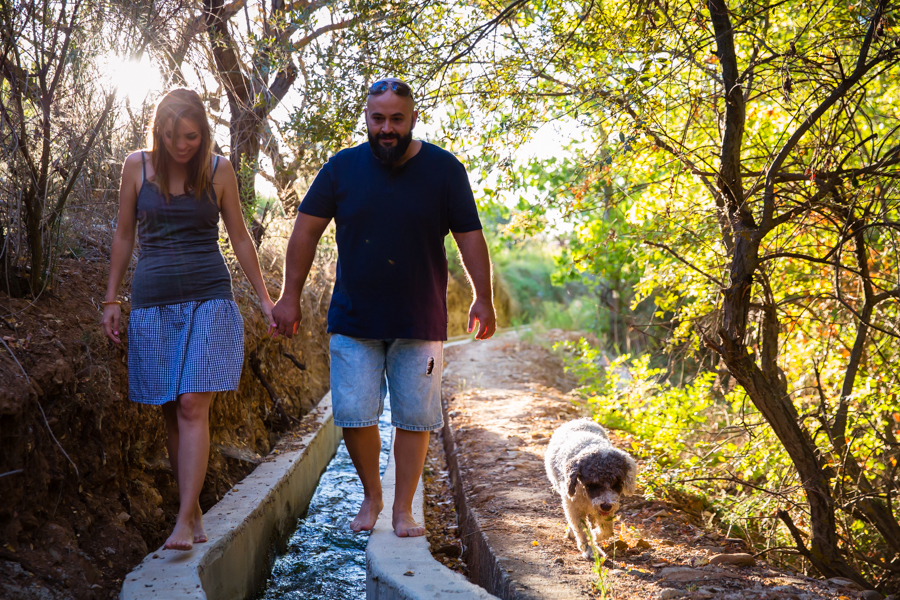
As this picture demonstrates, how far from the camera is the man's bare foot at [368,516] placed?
3.81 metres

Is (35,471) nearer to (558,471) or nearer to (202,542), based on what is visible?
(202,542)

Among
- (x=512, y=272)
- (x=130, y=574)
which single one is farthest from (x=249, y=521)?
(x=512, y=272)

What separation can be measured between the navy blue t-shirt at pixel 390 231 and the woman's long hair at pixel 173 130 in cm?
56

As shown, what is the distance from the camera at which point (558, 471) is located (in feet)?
14.4

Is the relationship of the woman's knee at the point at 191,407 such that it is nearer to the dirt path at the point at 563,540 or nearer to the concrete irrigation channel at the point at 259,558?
the concrete irrigation channel at the point at 259,558

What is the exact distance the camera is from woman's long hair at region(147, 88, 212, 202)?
10.8 feet

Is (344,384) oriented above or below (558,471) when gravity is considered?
above

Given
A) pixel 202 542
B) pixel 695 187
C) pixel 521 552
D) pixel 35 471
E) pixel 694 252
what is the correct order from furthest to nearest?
pixel 695 187 → pixel 694 252 → pixel 521 552 → pixel 202 542 → pixel 35 471

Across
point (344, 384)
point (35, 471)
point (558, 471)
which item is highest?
point (344, 384)

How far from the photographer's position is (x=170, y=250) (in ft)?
10.9

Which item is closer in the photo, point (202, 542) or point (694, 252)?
point (202, 542)

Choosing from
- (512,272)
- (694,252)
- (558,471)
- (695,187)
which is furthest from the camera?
(512,272)

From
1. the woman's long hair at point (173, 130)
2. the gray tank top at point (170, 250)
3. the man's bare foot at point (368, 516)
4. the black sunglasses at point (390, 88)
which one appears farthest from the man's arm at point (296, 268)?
the man's bare foot at point (368, 516)

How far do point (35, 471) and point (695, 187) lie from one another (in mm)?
4797
